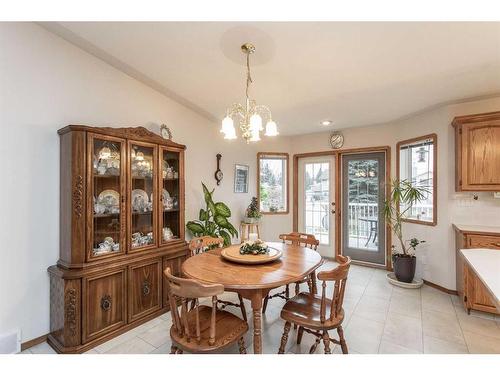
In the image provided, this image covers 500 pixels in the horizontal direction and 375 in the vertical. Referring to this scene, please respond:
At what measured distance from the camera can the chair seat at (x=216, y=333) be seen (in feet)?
4.84

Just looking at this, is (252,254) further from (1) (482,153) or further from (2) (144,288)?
(1) (482,153)

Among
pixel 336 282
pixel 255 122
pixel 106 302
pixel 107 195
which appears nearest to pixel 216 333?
pixel 336 282

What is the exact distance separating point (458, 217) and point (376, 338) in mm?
1991

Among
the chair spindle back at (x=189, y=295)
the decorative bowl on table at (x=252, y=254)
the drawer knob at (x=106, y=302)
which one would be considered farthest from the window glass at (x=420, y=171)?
the drawer knob at (x=106, y=302)

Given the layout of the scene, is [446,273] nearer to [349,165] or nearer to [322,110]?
[349,165]

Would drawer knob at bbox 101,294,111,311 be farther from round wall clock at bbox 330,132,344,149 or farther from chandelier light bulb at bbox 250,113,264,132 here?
round wall clock at bbox 330,132,344,149

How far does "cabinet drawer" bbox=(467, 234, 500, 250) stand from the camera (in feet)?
8.42

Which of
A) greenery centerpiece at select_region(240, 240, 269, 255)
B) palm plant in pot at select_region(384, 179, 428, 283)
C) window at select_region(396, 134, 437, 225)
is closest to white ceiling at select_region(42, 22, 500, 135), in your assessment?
window at select_region(396, 134, 437, 225)

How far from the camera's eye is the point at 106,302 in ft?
7.22

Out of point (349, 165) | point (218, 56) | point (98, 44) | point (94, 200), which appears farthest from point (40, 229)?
point (349, 165)

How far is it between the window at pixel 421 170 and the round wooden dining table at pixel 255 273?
2357mm

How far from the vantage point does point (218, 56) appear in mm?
2236

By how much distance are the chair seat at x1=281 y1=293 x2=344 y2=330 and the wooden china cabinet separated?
1466mm

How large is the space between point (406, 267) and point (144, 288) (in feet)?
10.8
